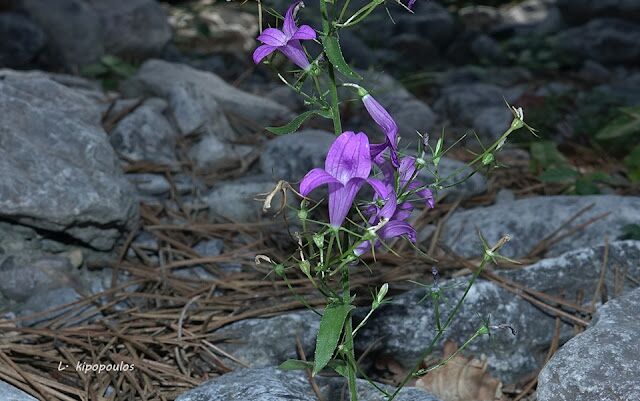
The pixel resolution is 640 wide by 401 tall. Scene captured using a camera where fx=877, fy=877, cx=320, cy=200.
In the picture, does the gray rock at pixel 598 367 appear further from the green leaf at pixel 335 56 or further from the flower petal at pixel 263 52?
the flower petal at pixel 263 52

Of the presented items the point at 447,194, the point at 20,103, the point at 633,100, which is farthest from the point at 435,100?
the point at 20,103

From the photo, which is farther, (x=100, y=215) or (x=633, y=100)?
(x=633, y=100)

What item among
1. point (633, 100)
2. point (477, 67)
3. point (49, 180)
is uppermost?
point (49, 180)

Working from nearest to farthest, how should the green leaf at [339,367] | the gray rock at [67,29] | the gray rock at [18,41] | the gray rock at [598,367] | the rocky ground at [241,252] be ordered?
the green leaf at [339,367], the gray rock at [598,367], the rocky ground at [241,252], the gray rock at [18,41], the gray rock at [67,29]

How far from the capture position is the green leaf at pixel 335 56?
76.4 inches

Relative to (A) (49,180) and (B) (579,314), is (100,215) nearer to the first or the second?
(A) (49,180)

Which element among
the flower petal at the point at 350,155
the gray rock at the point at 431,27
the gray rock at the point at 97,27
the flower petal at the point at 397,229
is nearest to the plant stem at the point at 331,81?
the flower petal at the point at 350,155

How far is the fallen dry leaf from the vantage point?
9.16 ft

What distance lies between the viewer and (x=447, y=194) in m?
4.16

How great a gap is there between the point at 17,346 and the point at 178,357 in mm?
520

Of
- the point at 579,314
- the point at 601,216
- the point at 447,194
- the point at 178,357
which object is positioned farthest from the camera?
the point at 447,194

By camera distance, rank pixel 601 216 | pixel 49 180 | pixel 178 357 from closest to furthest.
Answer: pixel 178 357
pixel 49 180
pixel 601 216

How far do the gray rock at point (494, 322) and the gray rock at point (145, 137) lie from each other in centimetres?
179

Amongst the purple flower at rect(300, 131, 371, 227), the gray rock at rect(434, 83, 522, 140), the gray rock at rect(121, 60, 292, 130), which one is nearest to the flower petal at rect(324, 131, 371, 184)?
the purple flower at rect(300, 131, 371, 227)
